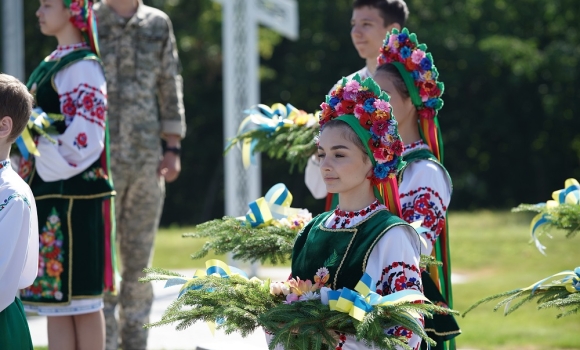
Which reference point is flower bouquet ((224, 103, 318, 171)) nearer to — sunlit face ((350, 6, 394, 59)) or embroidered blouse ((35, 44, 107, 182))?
sunlit face ((350, 6, 394, 59))

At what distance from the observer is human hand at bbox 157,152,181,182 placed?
594 cm

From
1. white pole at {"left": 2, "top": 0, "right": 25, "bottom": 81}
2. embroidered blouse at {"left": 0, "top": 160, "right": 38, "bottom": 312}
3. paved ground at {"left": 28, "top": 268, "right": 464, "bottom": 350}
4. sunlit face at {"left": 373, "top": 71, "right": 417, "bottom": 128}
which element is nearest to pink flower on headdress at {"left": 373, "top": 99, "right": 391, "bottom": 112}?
sunlit face at {"left": 373, "top": 71, "right": 417, "bottom": 128}

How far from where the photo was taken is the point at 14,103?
363 centimetres

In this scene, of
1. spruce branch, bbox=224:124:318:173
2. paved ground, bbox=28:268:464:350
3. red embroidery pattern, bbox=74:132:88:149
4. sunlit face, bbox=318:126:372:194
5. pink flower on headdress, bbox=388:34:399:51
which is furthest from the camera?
paved ground, bbox=28:268:464:350

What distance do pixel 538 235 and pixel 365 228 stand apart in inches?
54.9

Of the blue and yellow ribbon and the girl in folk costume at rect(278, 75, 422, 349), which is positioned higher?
the girl in folk costume at rect(278, 75, 422, 349)

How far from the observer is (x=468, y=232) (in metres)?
14.7

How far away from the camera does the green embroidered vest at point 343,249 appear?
330cm

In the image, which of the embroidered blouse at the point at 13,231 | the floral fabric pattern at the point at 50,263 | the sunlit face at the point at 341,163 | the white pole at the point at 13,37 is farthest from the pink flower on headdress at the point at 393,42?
the white pole at the point at 13,37

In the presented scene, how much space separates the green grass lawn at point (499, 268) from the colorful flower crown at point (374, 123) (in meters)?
3.93

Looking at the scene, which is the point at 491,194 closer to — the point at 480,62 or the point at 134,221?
the point at 480,62

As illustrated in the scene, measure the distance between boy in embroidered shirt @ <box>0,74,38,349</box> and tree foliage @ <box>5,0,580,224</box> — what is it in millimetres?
21626

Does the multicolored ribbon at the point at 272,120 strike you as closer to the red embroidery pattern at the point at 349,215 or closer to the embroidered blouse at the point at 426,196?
the embroidered blouse at the point at 426,196

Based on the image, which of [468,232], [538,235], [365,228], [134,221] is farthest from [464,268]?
[365,228]
